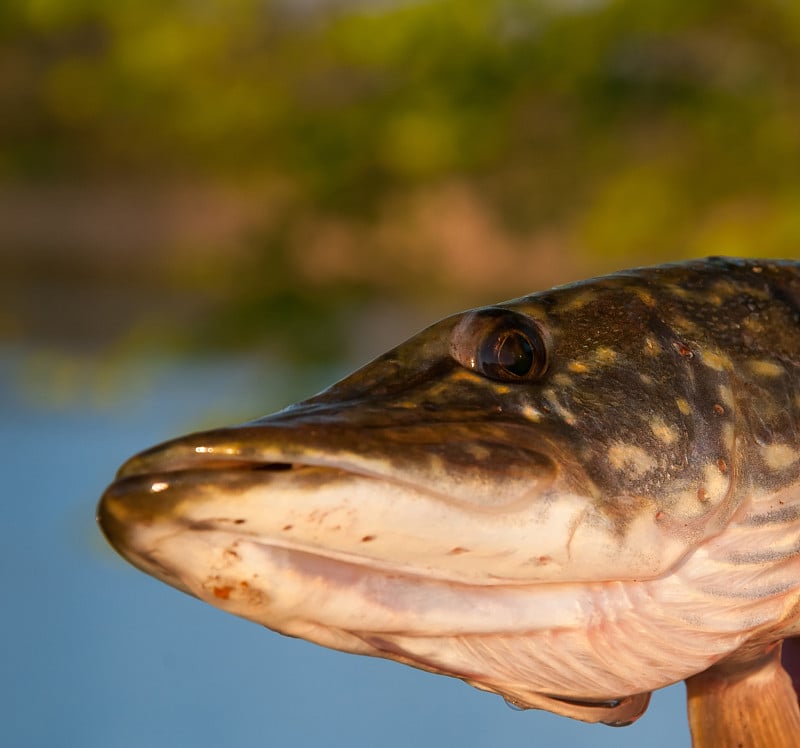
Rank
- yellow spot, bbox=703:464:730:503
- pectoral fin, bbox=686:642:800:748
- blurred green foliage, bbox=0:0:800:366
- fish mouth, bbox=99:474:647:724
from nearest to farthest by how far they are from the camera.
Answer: fish mouth, bbox=99:474:647:724 → yellow spot, bbox=703:464:730:503 → pectoral fin, bbox=686:642:800:748 → blurred green foliage, bbox=0:0:800:366

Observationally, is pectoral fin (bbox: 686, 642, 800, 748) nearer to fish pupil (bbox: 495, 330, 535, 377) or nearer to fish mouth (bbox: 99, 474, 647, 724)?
fish mouth (bbox: 99, 474, 647, 724)

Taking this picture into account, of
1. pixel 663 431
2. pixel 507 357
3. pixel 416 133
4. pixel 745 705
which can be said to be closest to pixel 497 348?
pixel 507 357

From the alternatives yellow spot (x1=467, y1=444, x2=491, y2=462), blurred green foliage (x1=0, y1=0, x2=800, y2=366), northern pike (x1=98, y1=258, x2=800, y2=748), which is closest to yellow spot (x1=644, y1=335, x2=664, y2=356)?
northern pike (x1=98, y1=258, x2=800, y2=748)

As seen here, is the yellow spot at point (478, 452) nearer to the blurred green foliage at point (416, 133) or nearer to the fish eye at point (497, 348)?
the fish eye at point (497, 348)

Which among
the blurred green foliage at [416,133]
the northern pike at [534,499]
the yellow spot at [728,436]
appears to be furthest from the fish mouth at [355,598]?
the blurred green foliage at [416,133]

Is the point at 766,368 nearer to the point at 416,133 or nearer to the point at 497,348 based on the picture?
the point at 497,348

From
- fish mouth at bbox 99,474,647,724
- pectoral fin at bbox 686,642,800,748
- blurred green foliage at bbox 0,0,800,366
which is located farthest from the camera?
blurred green foliage at bbox 0,0,800,366
